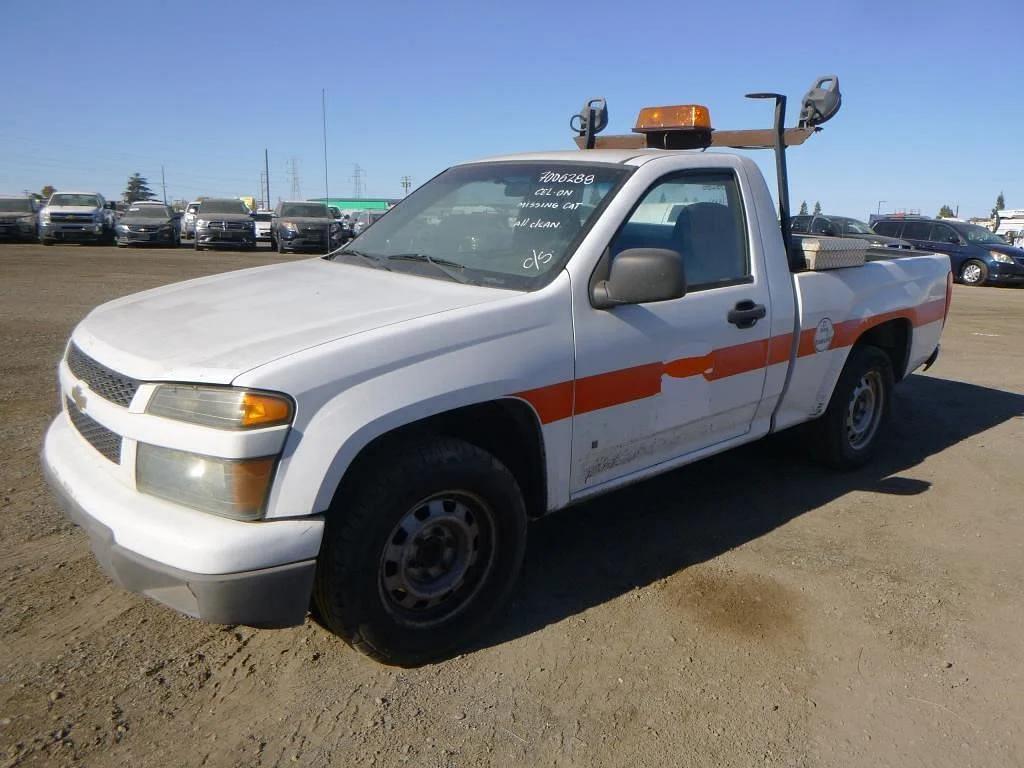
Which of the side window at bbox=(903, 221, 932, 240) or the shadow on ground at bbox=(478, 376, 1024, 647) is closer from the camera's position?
the shadow on ground at bbox=(478, 376, 1024, 647)

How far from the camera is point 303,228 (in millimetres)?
23094

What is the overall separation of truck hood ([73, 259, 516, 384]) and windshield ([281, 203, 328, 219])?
2145 centimetres

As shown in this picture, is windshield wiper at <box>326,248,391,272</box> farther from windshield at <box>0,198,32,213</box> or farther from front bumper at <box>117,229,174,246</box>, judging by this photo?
windshield at <box>0,198,32,213</box>

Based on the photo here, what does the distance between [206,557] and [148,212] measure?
25472 millimetres

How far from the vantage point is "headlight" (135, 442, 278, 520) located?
93.2 inches

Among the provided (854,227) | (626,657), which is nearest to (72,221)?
(854,227)

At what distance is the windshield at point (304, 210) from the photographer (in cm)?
2412

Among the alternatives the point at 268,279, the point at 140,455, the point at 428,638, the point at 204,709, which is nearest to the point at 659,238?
the point at 268,279

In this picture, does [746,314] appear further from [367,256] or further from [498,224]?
[367,256]

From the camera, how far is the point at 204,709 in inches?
104

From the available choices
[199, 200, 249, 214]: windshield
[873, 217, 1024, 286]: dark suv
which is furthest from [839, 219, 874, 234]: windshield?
[199, 200, 249, 214]: windshield

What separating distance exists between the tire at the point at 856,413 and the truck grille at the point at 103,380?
3.77 m

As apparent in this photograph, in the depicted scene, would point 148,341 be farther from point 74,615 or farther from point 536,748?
point 536,748

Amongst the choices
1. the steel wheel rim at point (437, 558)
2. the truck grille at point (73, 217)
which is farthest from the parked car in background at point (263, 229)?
the steel wheel rim at point (437, 558)
